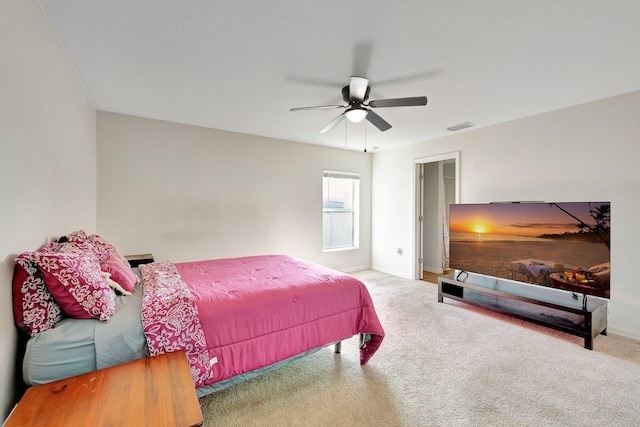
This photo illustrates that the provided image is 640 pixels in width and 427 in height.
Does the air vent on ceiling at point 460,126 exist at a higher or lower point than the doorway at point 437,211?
higher

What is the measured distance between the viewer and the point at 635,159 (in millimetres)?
2809

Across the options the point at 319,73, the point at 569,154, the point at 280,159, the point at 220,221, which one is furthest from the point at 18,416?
the point at 569,154

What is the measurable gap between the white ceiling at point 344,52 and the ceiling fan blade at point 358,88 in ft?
0.20

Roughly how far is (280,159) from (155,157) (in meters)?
1.86

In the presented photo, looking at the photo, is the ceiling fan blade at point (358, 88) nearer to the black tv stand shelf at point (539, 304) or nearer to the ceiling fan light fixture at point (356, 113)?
the ceiling fan light fixture at point (356, 113)

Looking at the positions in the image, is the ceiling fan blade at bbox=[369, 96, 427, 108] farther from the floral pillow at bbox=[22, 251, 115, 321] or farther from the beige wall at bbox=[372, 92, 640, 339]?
the floral pillow at bbox=[22, 251, 115, 321]

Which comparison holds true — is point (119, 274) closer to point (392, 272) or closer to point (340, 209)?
point (340, 209)

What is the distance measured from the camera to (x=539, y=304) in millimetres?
2990

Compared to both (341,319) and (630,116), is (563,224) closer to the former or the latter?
(630,116)

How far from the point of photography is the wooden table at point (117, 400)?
101 centimetres

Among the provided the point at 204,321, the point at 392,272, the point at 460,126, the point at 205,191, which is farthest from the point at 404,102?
the point at 392,272

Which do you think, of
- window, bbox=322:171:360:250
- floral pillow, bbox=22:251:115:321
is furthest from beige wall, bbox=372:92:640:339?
floral pillow, bbox=22:251:115:321

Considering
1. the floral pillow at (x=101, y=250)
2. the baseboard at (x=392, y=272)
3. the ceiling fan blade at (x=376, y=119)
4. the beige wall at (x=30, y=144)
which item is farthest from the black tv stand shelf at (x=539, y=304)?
the beige wall at (x=30, y=144)

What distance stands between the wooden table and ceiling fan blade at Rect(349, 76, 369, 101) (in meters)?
2.45
